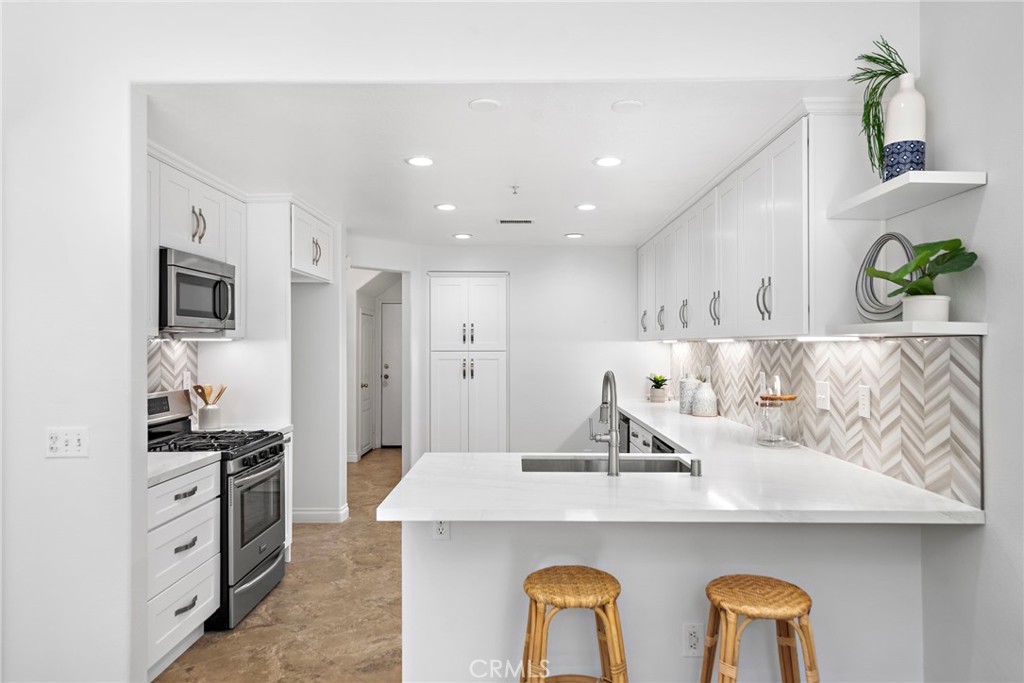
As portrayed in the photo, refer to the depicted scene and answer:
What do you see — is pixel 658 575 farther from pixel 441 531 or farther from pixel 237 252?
pixel 237 252

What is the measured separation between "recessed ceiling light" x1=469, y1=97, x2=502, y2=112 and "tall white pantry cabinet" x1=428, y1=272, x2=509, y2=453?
11.6ft

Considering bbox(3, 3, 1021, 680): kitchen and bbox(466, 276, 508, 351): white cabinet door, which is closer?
bbox(3, 3, 1021, 680): kitchen

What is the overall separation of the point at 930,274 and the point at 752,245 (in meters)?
1.02

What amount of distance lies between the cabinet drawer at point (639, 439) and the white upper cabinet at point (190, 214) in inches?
115

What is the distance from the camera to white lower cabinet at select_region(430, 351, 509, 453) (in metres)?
5.92

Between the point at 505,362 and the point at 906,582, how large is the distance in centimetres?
412

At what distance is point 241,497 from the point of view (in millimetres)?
3174

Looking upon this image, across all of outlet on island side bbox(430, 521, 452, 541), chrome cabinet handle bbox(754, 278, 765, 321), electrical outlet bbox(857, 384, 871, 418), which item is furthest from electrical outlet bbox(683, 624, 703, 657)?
chrome cabinet handle bbox(754, 278, 765, 321)

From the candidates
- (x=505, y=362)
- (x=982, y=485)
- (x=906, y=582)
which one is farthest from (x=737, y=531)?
(x=505, y=362)

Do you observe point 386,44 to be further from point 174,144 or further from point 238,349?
point 238,349

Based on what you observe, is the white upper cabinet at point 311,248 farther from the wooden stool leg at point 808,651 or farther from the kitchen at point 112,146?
the wooden stool leg at point 808,651

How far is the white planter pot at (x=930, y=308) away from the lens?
186cm

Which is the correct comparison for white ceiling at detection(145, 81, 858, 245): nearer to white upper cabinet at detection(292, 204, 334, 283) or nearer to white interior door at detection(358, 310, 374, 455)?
white upper cabinet at detection(292, 204, 334, 283)

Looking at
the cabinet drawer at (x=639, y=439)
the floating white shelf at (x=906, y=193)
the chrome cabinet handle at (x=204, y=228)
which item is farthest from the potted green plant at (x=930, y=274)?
the chrome cabinet handle at (x=204, y=228)
